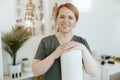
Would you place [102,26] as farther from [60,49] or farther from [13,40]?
[60,49]

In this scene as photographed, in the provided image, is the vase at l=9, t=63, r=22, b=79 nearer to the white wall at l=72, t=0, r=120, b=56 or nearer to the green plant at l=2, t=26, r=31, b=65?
the green plant at l=2, t=26, r=31, b=65

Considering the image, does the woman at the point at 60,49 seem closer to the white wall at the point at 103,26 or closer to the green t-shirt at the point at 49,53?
the green t-shirt at the point at 49,53

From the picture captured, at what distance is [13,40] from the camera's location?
199 cm

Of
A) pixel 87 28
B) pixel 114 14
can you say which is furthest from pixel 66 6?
pixel 114 14

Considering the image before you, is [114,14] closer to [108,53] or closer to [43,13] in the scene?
[108,53]

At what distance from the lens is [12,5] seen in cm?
210

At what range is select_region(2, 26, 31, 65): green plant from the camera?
1.99 metres

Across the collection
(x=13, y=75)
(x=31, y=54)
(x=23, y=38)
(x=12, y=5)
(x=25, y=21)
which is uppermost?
(x=12, y=5)

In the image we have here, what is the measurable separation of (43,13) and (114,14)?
112cm

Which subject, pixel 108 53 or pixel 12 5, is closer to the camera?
pixel 12 5

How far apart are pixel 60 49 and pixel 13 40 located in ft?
3.59

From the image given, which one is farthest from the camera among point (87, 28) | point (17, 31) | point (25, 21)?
point (87, 28)

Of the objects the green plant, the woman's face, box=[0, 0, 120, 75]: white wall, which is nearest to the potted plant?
the green plant

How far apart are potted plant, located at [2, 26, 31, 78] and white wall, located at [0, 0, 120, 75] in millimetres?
814
